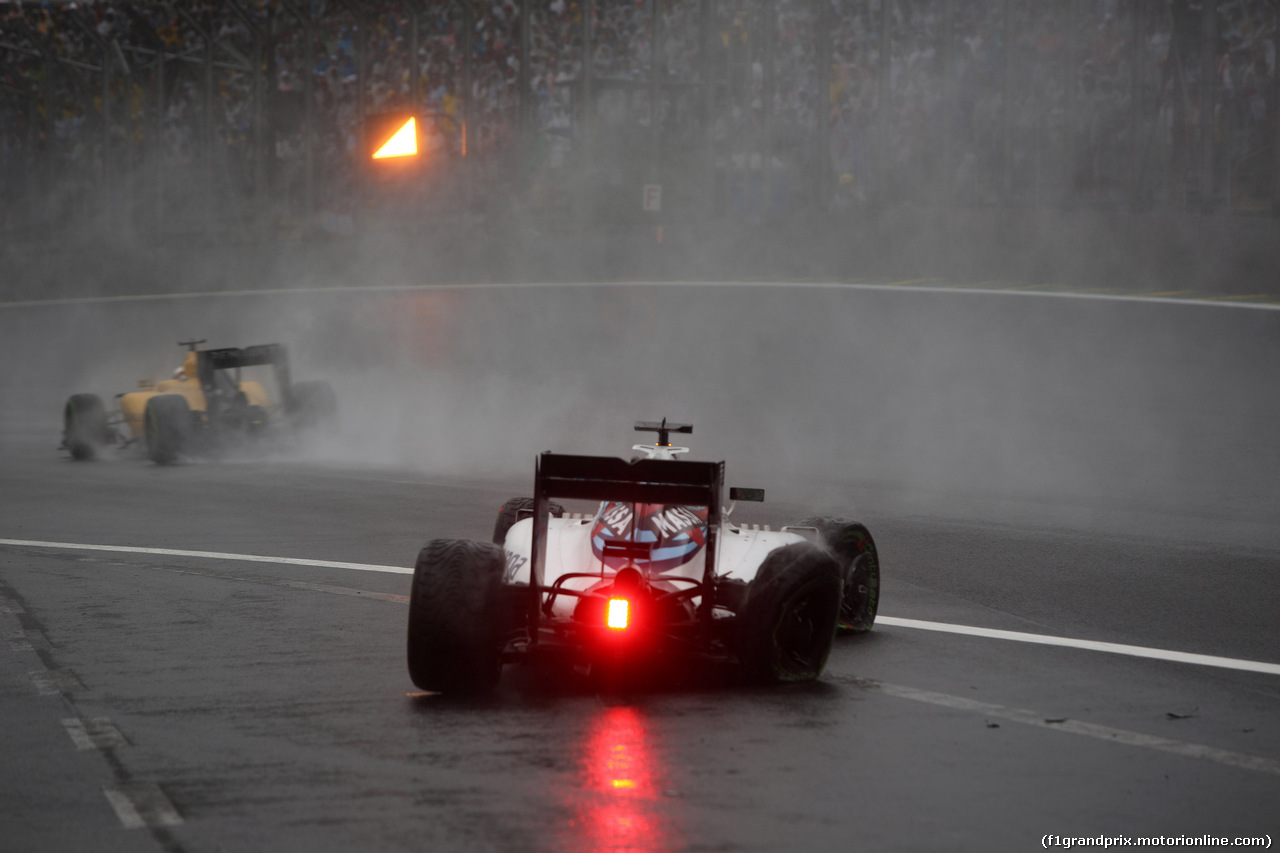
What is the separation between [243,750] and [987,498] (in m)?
9.25

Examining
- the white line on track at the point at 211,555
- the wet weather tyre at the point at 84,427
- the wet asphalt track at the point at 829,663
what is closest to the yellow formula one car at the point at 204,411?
the wet weather tyre at the point at 84,427

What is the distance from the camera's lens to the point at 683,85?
74.9 feet

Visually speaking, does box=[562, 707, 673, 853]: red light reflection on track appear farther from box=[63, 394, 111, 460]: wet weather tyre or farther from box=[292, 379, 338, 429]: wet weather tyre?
box=[63, 394, 111, 460]: wet weather tyre

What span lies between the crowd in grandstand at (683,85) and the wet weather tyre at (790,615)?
42.7 ft

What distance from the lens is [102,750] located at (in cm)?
602

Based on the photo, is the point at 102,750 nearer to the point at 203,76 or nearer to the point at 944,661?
the point at 944,661

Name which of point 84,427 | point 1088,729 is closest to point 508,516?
point 1088,729

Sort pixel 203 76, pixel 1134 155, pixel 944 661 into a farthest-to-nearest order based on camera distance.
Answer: pixel 203 76 < pixel 1134 155 < pixel 944 661

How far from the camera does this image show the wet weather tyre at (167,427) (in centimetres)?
1770

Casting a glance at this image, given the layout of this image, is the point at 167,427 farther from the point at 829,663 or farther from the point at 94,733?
the point at 829,663

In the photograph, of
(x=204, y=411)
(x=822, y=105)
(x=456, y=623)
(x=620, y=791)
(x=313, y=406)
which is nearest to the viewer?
(x=620, y=791)

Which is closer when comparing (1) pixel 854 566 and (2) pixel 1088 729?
(2) pixel 1088 729

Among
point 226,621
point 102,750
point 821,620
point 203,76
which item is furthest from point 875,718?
point 203,76

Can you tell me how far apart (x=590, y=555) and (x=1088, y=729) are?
2666 millimetres
